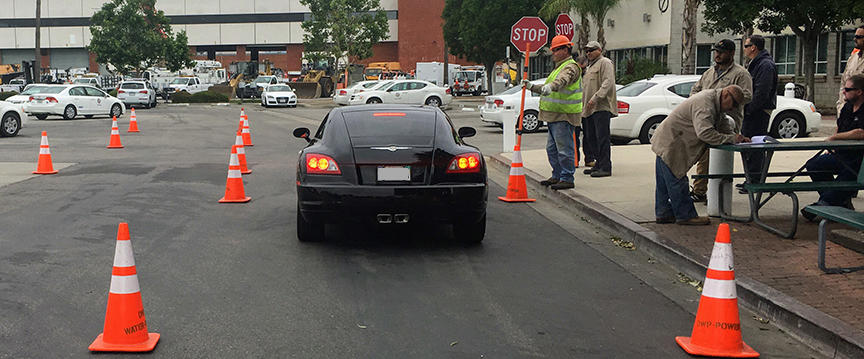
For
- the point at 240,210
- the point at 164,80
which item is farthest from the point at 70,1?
the point at 240,210

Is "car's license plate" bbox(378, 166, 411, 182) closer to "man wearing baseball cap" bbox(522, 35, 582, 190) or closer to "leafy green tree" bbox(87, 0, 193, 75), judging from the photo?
"man wearing baseball cap" bbox(522, 35, 582, 190)

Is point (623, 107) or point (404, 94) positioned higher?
point (404, 94)

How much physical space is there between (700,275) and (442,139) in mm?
2558

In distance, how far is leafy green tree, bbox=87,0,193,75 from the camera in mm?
58562

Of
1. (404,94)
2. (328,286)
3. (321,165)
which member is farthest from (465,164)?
(404,94)

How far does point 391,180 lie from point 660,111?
1155cm

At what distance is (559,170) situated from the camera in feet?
36.6

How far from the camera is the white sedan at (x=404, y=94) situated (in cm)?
3705

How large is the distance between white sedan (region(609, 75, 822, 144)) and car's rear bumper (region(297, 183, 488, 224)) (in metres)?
10.9

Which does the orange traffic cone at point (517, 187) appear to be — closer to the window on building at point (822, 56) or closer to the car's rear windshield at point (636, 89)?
the car's rear windshield at point (636, 89)

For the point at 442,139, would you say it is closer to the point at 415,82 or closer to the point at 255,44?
the point at 415,82

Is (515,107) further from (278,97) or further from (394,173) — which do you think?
(278,97)

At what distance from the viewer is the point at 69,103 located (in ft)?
103

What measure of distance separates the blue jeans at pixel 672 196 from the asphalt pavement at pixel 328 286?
64 centimetres
